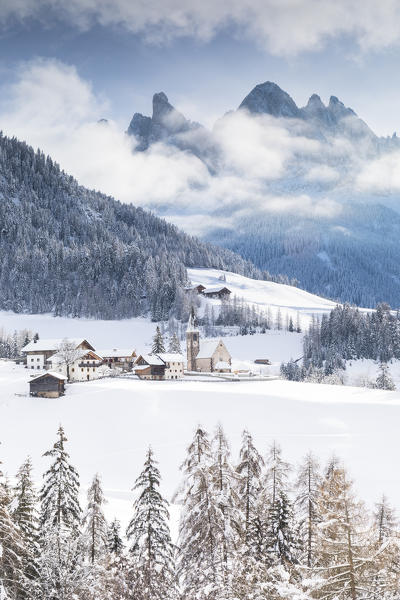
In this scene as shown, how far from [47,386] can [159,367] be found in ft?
78.7

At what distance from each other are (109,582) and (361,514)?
1175cm

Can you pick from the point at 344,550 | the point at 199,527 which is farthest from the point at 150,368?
the point at 344,550

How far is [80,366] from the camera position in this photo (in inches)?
3743

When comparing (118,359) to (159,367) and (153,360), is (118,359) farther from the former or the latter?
(159,367)

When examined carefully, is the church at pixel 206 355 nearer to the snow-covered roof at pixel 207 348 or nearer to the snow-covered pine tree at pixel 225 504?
the snow-covered roof at pixel 207 348

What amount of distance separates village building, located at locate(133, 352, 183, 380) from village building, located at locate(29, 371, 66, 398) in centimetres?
1988

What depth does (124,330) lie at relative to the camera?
18600 centimetres

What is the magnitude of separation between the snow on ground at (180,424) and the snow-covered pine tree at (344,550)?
28.0 m

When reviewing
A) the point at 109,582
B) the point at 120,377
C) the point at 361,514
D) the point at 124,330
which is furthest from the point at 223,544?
the point at 124,330

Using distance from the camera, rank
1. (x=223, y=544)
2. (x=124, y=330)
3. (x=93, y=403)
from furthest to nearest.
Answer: (x=124, y=330)
(x=93, y=403)
(x=223, y=544)

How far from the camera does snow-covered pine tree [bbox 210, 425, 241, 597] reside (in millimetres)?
22125

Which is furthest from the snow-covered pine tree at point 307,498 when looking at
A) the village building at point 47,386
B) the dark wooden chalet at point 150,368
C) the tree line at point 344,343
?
the tree line at point 344,343

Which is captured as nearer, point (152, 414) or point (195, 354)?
point (152, 414)

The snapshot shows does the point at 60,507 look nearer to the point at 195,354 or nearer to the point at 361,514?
the point at 361,514
